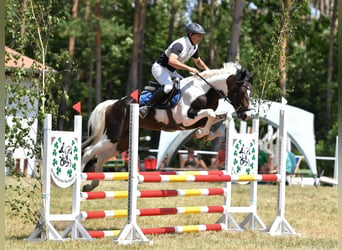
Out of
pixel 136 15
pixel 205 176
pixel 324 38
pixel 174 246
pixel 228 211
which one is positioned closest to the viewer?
pixel 174 246

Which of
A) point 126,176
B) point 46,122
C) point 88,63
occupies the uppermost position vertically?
point 88,63

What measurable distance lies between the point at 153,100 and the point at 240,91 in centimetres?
89

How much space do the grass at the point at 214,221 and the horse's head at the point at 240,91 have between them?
131cm

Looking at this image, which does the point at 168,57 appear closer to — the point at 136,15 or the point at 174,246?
the point at 174,246

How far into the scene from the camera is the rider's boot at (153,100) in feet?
24.0

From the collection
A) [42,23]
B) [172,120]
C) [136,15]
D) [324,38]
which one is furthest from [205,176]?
[324,38]

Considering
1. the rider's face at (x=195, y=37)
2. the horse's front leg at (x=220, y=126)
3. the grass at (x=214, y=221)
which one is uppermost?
the rider's face at (x=195, y=37)

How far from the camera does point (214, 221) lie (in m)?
9.81

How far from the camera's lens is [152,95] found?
7375 millimetres

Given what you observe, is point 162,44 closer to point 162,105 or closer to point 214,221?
point 214,221

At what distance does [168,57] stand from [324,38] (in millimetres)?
26968

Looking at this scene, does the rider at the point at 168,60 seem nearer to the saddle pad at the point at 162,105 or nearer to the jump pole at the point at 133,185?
the saddle pad at the point at 162,105

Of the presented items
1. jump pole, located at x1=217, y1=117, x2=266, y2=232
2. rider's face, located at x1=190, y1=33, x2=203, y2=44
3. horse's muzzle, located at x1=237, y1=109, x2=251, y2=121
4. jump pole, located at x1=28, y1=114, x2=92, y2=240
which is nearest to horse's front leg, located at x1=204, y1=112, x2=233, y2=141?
horse's muzzle, located at x1=237, y1=109, x2=251, y2=121

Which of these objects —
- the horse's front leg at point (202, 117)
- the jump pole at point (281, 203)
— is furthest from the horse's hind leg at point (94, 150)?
the jump pole at point (281, 203)
